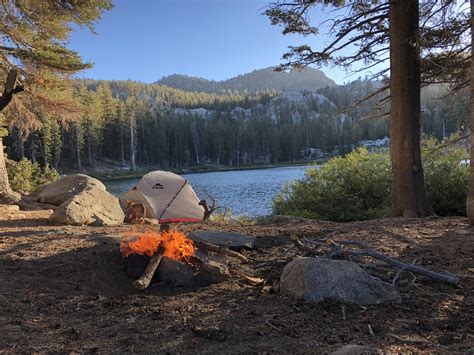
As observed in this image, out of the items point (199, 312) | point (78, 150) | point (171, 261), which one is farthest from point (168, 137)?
point (199, 312)

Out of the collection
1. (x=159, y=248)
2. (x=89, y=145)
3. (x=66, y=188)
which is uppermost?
(x=89, y=145)

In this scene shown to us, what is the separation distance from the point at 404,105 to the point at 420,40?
127cm

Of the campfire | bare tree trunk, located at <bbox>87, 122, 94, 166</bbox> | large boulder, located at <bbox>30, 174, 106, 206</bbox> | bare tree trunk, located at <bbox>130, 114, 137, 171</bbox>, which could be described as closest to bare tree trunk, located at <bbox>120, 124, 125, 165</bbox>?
bare tree trunk, located at <bbox>130, 114, 137, 171</bbox>

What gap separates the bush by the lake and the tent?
351 centimetres

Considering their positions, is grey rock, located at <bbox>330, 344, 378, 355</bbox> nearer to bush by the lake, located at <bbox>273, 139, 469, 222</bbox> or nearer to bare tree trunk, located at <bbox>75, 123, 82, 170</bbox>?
bush by the lake, located at <bbox>273, 139, 469, 222</bbox>

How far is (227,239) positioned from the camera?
551 cm

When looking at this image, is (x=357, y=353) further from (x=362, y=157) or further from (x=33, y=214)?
(x=362, y=157)

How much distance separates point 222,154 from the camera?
104312mm

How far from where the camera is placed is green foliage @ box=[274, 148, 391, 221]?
42.7 feet

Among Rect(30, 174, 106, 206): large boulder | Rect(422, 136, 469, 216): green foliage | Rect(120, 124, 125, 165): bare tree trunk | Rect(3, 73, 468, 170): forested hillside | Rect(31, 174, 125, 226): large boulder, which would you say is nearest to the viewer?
Rect(31, 174, 125, 226): large boulder

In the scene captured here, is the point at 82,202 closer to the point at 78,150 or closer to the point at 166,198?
the point at 166,198

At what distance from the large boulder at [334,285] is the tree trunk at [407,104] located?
515 cm

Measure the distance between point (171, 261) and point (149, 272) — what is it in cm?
29

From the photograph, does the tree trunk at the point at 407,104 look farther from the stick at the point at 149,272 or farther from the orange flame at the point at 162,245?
the stick at the point at 149,272
